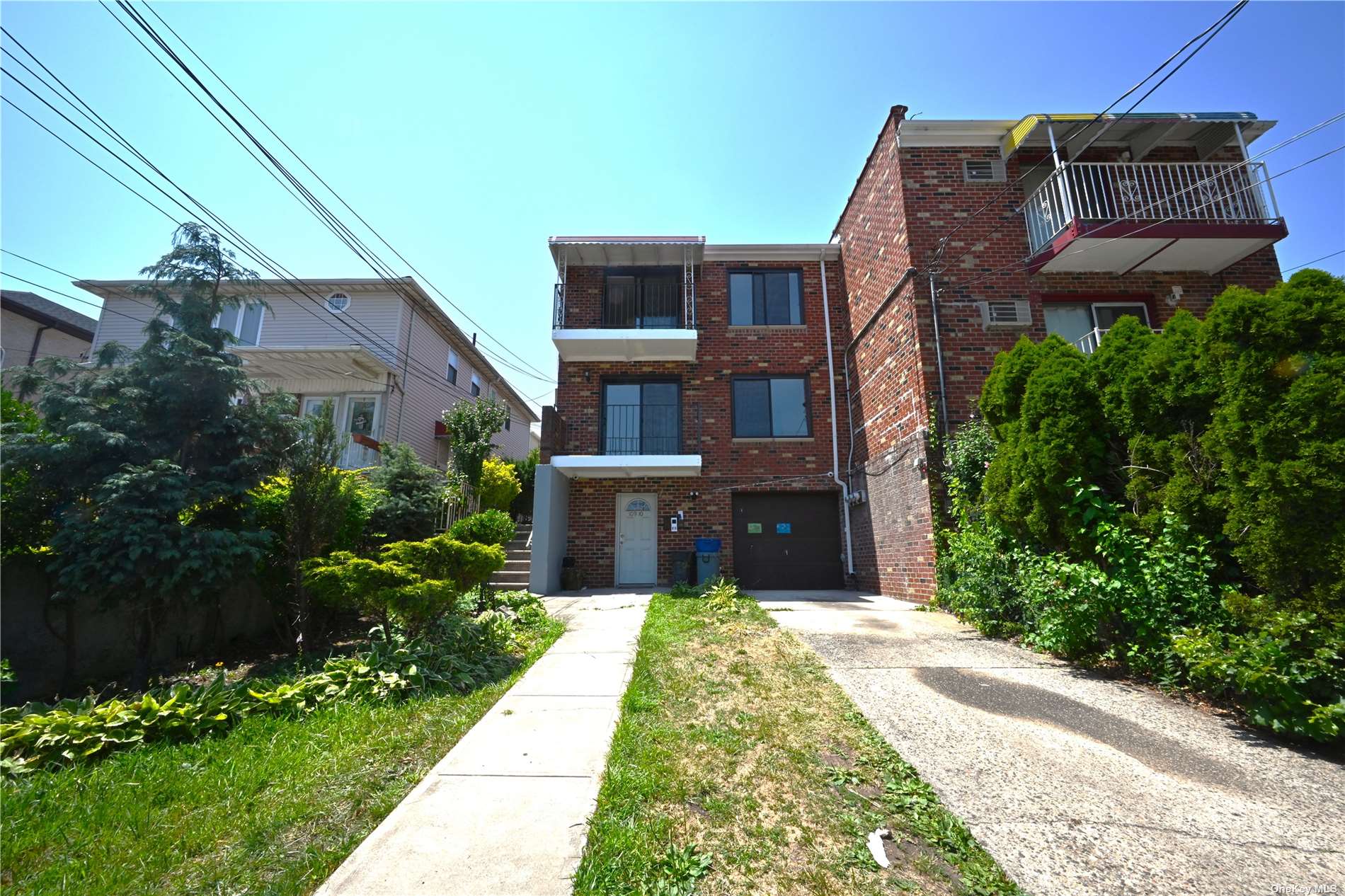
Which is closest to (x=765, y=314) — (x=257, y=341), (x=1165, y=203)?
(x=1165, y=203)

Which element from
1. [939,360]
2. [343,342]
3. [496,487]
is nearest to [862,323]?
[939,360]

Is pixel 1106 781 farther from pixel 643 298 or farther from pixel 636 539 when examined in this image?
pixel 643 298

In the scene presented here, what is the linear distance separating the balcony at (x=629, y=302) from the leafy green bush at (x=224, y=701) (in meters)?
7.75

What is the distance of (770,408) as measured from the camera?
40.2ft

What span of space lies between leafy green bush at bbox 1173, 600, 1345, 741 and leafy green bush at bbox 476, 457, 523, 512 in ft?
42.2

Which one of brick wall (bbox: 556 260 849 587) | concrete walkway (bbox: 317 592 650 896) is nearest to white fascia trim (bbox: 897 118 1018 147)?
brick wall (bbox: 556 260 849 587)

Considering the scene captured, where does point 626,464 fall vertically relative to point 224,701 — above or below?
above

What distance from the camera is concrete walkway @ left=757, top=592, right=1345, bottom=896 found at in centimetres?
196

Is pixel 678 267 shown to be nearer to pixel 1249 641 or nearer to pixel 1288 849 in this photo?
pixel 1249 641

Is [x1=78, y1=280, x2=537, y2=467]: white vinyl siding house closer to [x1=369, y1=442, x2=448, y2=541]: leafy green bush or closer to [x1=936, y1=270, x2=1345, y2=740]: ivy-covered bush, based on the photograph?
[x1=369, y1=442, x2=448, y2=541]: leafy green bush

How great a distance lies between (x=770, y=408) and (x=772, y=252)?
391cm

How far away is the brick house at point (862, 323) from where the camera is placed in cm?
869

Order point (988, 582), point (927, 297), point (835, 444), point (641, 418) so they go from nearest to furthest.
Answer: point (988, 582)
point (927, 297)
point (835, 444)
point (641, 418)

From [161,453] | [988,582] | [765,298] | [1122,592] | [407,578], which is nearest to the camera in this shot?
[1122,592]
